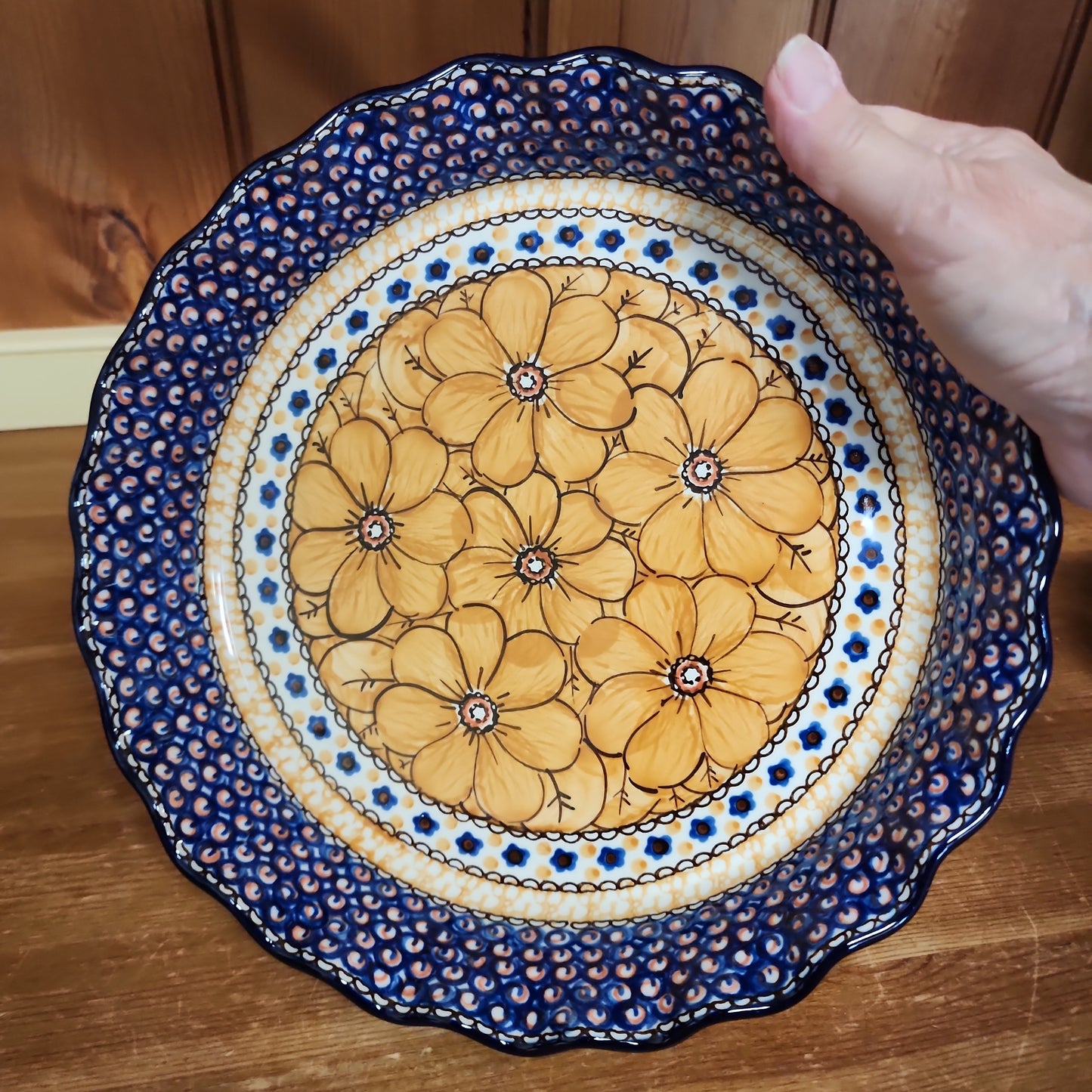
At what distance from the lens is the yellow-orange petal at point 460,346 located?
440mm

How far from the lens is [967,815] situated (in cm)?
37

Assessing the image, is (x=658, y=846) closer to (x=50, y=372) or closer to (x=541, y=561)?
(x=541, y=561)

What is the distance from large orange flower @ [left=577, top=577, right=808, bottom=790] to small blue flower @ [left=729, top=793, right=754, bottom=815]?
0.02 meters

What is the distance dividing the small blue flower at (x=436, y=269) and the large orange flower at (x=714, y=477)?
0.40 feet

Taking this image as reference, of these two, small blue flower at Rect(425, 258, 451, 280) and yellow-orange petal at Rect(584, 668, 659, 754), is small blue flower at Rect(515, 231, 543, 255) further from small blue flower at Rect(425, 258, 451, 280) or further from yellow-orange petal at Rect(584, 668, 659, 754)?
yellow-orange petal at Rect(584, 668, 659, 754)

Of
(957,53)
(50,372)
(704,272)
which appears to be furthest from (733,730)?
(50,372)

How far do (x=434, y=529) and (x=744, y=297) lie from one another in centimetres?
21

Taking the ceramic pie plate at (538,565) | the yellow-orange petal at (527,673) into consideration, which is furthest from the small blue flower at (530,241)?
the yellow-orange petal at (527,673)

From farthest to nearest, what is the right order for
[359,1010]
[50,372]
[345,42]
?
[50,372], [345,42], [359,1010]

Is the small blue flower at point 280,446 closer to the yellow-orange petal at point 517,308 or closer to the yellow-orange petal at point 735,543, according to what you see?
the yellow-orange petal at point 517,308

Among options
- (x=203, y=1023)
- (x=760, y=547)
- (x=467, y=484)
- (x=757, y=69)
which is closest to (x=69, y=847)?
(x=203, y=1023)

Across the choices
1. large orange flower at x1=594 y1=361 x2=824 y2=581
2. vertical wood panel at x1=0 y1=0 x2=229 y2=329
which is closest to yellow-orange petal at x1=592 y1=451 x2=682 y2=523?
large orange flower at x1=594 y1=361 x2=824 y2=581

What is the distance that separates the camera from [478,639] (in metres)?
0.45

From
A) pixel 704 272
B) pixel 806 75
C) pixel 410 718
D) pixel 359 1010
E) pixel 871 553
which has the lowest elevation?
pixel 359 1010
